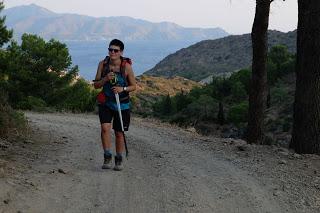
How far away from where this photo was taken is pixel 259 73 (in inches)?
468

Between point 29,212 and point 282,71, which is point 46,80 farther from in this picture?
point 282,71

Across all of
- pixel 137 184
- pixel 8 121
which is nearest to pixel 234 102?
pixel 8 121

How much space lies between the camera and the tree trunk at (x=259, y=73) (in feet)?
37.5

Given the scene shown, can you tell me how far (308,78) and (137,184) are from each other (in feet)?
14.9

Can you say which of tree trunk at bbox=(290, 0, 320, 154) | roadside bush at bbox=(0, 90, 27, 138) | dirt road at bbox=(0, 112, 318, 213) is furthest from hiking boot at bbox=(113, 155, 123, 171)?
tree trunk at bbox=(290, 0, 320, 154)

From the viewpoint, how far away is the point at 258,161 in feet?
30.6

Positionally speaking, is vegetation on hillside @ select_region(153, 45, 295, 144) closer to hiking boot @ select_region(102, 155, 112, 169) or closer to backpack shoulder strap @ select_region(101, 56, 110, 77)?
hiking boot @ select_region(102, 155, 112, 169)

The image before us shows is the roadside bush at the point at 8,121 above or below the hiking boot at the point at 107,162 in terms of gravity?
above

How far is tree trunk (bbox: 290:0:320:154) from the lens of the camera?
9.67 m

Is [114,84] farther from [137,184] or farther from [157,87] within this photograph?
[157,87]

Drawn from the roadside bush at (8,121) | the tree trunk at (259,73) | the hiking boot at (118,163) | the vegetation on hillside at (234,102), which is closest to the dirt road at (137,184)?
the hiking boot at (118,163)

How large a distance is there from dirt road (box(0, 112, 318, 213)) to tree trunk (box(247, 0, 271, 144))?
7.77 ft

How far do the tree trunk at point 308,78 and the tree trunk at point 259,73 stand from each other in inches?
60.7

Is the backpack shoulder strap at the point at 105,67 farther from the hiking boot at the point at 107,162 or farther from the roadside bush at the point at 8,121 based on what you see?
the roadside bush at the point at 8,121
